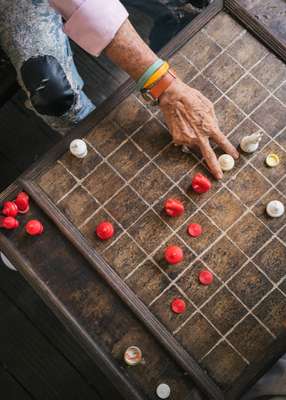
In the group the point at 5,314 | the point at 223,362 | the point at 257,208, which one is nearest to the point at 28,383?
the point at 5,314

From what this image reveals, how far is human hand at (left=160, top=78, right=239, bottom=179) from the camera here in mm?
1238

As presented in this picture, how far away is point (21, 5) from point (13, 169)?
75 cm

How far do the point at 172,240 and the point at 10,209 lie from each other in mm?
427

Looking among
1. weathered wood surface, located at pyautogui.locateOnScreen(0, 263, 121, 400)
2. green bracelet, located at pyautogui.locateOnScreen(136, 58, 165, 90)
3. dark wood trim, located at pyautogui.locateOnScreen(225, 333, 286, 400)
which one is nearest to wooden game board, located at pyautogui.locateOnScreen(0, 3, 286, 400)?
dark wood trim, located at pyautogui.locateOnScreen(225, 333, 286, 400)

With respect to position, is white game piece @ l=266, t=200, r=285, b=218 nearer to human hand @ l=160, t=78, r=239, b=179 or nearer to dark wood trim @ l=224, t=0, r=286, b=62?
human hand @ l=160, t=78, r=239, b=179

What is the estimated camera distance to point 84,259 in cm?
124

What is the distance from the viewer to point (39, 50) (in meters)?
1.31

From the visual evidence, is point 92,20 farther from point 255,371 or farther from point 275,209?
point 255,371

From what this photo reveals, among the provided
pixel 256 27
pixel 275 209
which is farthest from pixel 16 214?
pixel 256 27

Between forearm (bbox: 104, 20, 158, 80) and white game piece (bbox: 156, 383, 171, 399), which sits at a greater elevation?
forearm (bbox: 104, 20, 158, 80)

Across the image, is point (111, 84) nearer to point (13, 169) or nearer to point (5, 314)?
point (13, 169)

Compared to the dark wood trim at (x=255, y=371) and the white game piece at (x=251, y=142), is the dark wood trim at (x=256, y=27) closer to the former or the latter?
the white game piece at (x=251, y=142)

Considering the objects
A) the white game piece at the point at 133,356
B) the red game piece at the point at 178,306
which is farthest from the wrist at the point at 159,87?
the white game piece at the point at 133,356

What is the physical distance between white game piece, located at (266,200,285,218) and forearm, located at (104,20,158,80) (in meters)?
0.48
